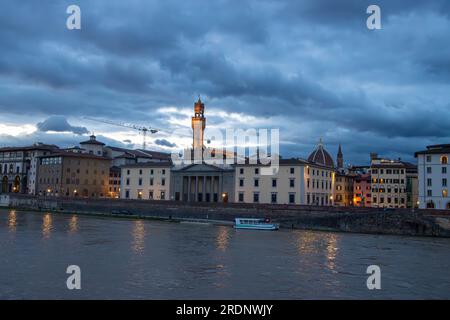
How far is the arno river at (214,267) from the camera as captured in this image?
2409 centimetres

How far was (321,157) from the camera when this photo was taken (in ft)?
340

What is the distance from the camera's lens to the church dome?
103m

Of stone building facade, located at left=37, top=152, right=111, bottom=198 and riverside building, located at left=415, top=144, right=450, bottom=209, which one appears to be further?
stone building facade, located at left=37, top=152, right=111, bottom=198

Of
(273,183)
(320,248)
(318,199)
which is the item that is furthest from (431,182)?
(320,248)

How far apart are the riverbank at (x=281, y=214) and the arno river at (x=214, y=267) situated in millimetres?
7931

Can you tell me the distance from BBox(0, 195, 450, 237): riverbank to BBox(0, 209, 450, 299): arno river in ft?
26.0

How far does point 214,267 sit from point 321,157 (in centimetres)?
7639

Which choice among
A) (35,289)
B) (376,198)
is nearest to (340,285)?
(35,289)

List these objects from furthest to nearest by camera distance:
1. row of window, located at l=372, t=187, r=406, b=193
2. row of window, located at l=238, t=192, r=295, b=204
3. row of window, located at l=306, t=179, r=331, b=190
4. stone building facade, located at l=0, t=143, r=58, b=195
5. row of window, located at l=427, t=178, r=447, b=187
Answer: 1. stone building facade, located at l=0, t=143, r=58, b=195
2. row of window, located at l=372, t=187, r=406, b=193
3. row of window, located at l=306, t=179, r=331, b=190
4. row of window, located at l=238, t=192, r=295, b=204
5. row of window, located at l=427, t=178, r=447, b=187

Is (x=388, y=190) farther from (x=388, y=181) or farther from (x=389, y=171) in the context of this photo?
(x=389, y=171)

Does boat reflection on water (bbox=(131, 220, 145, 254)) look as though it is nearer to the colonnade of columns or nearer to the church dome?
the colonnade of columns

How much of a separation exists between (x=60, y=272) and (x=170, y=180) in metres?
67.0

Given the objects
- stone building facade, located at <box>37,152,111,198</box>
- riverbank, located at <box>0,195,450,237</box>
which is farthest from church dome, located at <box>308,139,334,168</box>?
stone building facade, located at <box>37,152,111,198</box>
